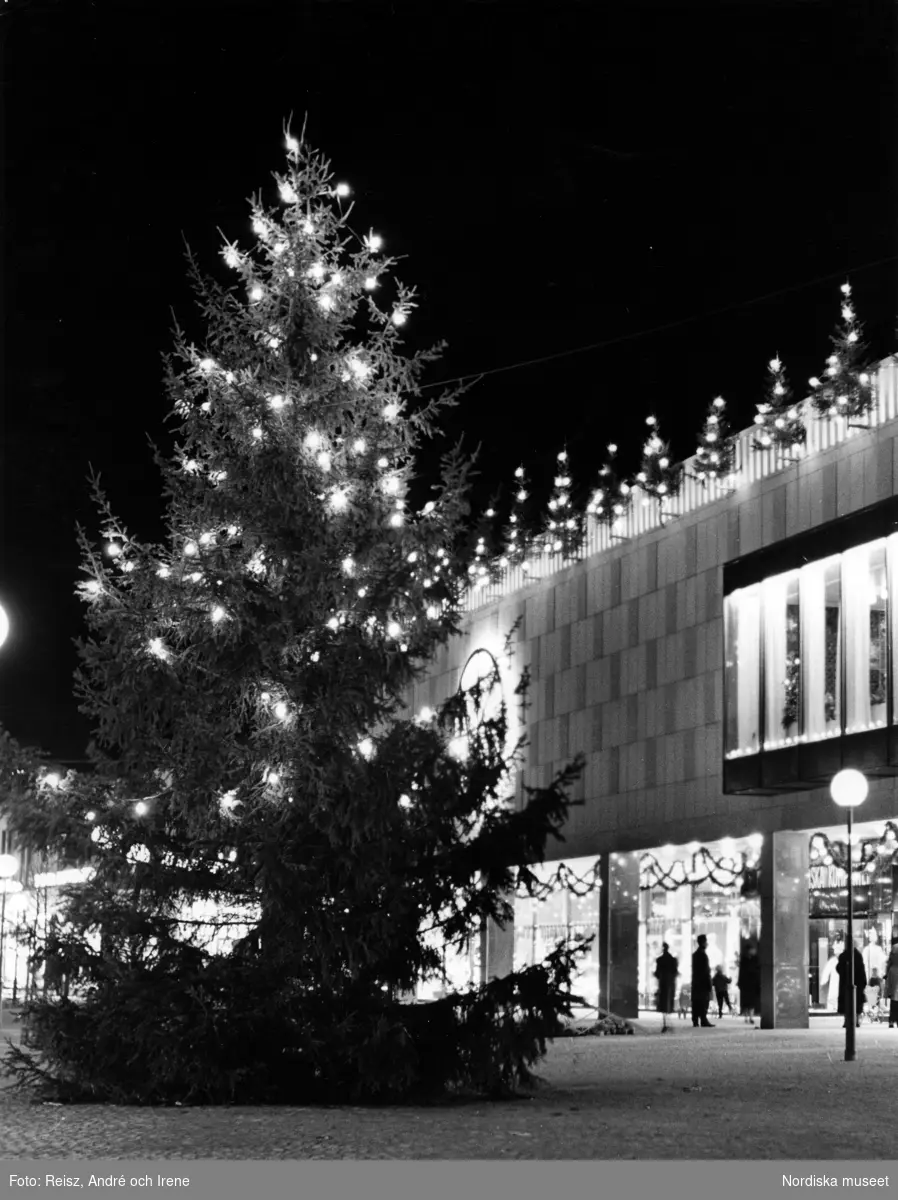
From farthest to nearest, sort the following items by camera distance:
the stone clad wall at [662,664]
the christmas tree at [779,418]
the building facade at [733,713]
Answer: the christmas tree at [779,418] < the stone clad wall at [662,664] < the building facade at [733,713]

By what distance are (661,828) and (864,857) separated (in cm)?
556

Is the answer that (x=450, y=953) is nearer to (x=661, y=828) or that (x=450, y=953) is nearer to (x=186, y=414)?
(x=186, y=414)

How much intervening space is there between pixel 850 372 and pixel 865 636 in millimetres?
4541

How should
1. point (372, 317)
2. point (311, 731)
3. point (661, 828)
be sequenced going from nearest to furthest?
point (311, 731), point (372, 317), point (661, 828)

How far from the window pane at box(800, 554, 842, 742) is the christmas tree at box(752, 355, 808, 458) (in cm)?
266

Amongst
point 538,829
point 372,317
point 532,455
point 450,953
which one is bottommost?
point 450,953

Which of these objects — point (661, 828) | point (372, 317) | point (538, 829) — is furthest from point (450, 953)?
point (661, 828)

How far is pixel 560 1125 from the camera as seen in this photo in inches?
600

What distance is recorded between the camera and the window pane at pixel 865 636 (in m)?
32.2

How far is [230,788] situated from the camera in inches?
711

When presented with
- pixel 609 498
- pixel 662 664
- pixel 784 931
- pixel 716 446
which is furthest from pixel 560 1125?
pixel 609 498

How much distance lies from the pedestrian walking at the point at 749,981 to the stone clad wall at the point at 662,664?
9.51ft

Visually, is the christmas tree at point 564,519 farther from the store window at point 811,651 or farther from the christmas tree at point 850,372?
the christmas tree at point 850,372

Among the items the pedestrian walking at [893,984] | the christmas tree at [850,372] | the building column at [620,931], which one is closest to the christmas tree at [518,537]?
the building column at [620,931]
